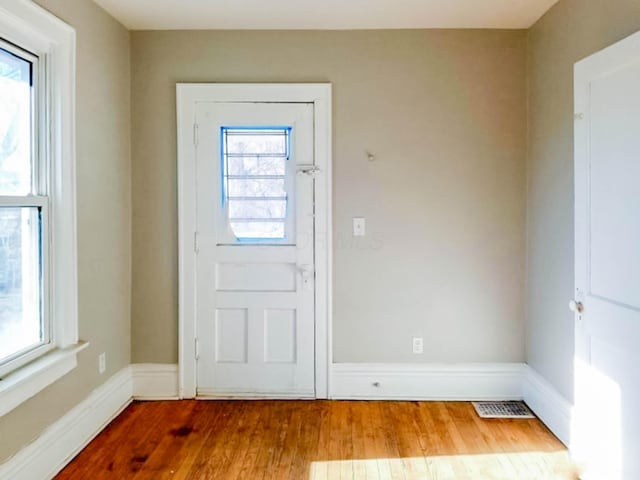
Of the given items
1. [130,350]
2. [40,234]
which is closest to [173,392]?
[130,350]

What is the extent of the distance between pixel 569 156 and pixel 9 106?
283cm

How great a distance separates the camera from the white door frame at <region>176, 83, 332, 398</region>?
120 inches

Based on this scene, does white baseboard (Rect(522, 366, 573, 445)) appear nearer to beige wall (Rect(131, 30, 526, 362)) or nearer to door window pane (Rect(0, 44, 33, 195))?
beige wall (Rect(131, 30, 526, 362))

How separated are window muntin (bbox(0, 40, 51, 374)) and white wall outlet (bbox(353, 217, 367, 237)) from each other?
5.95ft

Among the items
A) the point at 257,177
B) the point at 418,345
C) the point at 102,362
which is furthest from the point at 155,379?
the point at 418,345

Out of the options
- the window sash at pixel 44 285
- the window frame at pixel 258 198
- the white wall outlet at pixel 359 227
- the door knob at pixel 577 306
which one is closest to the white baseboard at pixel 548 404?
the door knob at pixel 577 306

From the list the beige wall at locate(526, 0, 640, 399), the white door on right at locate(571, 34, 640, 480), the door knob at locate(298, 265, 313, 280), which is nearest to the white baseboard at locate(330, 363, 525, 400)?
the beige wall at locate(526, 0, 640, 399)

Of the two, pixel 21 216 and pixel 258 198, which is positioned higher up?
pixel 258 198

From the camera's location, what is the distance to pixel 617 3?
2.08 metres

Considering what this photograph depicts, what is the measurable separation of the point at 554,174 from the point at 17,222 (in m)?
2.87

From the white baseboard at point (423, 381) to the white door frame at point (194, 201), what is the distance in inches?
6.8

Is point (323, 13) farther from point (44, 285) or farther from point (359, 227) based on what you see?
point (44, 285)

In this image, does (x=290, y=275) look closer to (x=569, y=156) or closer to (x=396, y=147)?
(x=396, y=147)

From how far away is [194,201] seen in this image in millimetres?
3084
